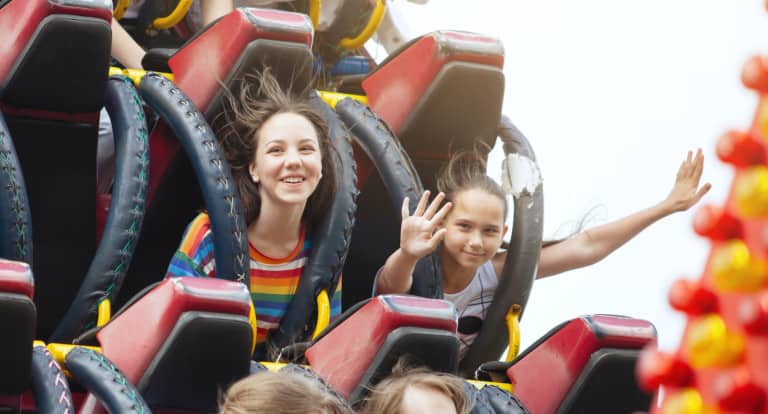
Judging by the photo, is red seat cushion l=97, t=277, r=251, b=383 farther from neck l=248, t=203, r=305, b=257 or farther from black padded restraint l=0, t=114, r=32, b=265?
neck l=248, t=203, r=305, b=257

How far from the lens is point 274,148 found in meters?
1.54

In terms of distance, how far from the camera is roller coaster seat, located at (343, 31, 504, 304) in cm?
164

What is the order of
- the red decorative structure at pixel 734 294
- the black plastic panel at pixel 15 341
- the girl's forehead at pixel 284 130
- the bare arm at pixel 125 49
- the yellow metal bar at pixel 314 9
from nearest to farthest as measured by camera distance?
the red decorative structure at pixel 734 294 → the black plastic panel at pixel 15 341 → the girl's forehead at pixel 284 130 → the bare arm at pixel 125 49 → the yellow metal bar at pixel 314 9

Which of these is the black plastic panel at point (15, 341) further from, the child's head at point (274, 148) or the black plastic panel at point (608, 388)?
the black plastic panel at point (608, 388)

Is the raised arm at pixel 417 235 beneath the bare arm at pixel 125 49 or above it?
beneath

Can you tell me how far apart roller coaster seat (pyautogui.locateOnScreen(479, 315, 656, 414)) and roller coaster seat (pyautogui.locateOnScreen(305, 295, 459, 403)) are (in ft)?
0.52

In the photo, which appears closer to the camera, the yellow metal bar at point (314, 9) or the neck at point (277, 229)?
the neck at point (277, 229)

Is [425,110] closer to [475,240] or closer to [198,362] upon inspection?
[475,240]

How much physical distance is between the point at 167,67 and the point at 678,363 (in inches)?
60.8

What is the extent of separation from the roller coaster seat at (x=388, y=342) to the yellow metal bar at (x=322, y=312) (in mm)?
141

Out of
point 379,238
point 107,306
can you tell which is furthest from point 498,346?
point 107,306

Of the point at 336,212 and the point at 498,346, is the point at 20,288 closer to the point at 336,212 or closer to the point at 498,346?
the point at 336,212

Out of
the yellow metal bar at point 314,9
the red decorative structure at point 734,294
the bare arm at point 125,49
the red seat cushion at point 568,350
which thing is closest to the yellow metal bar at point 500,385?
the red seat cushion at point 568,350

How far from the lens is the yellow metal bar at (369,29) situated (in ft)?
6.98
